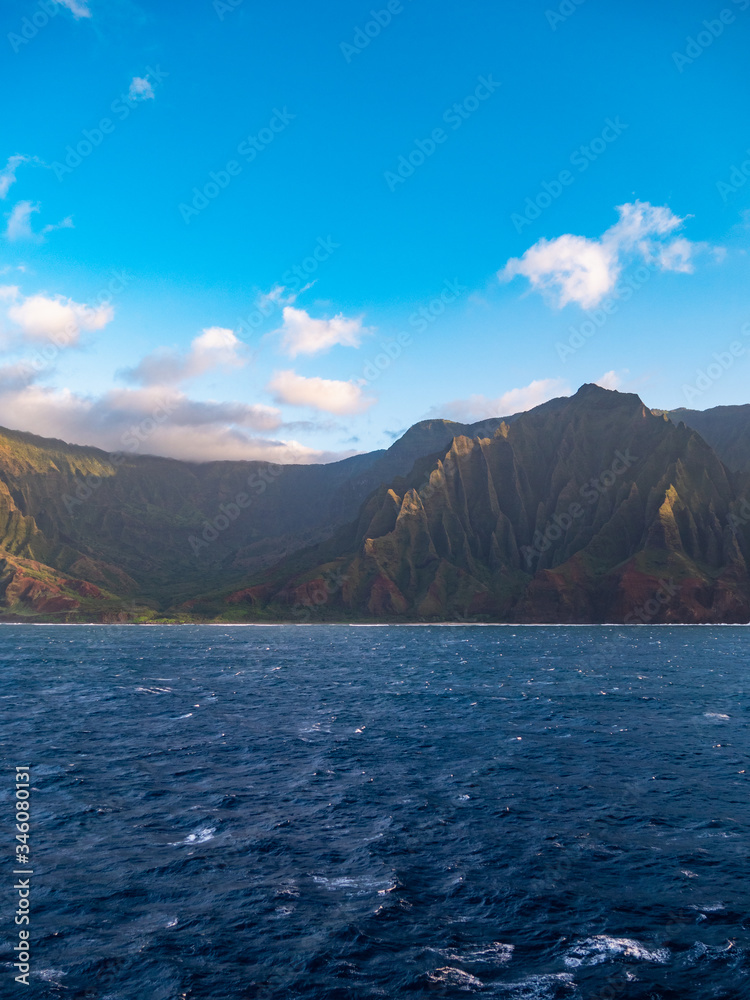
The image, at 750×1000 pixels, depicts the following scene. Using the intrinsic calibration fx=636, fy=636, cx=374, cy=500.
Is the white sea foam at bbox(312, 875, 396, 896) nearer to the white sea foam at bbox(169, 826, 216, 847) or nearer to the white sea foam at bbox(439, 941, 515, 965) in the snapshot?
the white sea foam at bbox(439, 941, 515, 965)

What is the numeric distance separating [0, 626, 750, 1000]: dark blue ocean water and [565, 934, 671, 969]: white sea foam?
11 centimetres

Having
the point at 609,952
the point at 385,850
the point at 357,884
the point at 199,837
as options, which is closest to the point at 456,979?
the point at 609,952

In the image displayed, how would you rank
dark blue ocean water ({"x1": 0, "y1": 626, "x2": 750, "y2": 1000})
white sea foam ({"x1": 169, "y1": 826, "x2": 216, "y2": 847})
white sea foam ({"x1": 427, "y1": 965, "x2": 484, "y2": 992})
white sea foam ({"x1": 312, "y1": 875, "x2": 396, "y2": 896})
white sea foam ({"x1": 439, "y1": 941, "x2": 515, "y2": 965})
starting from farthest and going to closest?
white sea foam ({"x1": 169, "y1": 826, "x2": 216, "y2": 847}), white sea foam ({"x1": 312, "y1": 875, "x2": 396, "y2": 896}), white sea foam ({"x1": 439, "y1": 941, "x2": 515, "y2": 965}), dark blue ocean water ({"x1": 0, "y1": 626, "x2": 750, "y2": 1000}), white sea foam ({"x1": 427, "y1": 965, "x2": 484, "y2": 992})

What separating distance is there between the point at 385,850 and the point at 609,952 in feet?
40.9

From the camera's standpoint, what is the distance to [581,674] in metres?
104

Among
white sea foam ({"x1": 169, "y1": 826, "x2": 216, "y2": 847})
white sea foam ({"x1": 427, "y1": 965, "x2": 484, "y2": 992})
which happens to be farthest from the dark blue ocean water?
white sea foam ({"x1": 169, "y1": 826, "x2": 216, "y2": 847})

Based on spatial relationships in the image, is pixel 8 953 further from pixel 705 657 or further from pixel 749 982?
pixel 705 657

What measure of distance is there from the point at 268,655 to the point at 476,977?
13190 cm

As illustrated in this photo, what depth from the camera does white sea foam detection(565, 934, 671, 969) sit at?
74.9 feet

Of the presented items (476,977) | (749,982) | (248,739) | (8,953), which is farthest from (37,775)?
(749,982)

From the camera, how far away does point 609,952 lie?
23.4m

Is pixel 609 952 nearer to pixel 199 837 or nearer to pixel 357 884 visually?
pixel 357 884

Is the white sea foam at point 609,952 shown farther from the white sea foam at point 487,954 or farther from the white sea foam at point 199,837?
the white sea foam at point 199,837

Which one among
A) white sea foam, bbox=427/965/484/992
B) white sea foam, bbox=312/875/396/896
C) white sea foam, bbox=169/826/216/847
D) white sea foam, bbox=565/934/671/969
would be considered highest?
white sea foam, bbox=427/965/484/992
